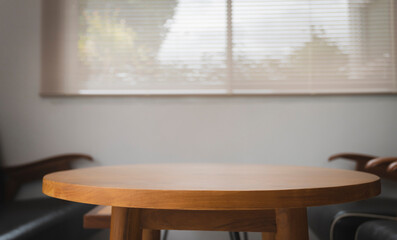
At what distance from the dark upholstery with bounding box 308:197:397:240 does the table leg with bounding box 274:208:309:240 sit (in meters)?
0.59

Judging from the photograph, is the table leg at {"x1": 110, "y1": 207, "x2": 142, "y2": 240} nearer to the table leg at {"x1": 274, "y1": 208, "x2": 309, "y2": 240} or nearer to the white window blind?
the table leg at {"x1": 274, "y1": 208, "x2": 309, "y2": 240}

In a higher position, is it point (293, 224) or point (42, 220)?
point (293, 224)

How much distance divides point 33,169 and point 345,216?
5.80 feet

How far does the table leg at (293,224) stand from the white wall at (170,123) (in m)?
1.29

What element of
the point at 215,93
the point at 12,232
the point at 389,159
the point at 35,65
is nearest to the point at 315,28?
the point at 215,93

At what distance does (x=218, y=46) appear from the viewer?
223 cm

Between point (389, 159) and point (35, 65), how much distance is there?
2.10m

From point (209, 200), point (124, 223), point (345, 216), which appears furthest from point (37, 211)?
point (345, 216)

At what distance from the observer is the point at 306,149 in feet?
7.13

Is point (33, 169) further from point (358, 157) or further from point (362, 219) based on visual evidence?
point (358, 157)

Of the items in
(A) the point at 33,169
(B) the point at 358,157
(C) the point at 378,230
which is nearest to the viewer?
(C) the point at 378,230

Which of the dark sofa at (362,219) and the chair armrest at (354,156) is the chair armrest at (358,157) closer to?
the chair armrest at (354,156)

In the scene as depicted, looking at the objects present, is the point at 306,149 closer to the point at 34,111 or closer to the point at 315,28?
the point at 315,28

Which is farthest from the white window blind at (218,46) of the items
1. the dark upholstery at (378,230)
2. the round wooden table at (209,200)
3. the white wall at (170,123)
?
the round wooden table at (209,200)
